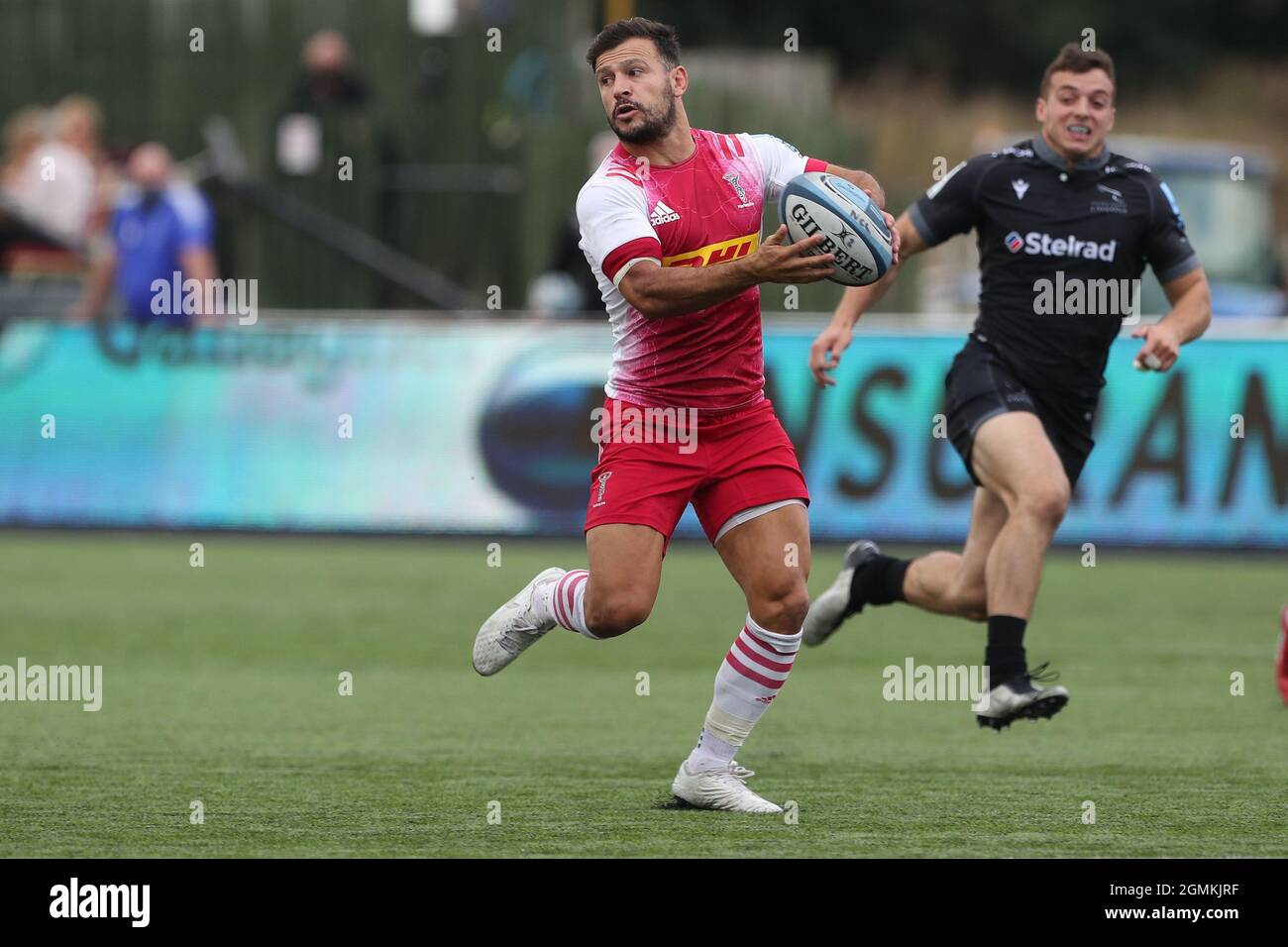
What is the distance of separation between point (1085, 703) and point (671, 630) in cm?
321

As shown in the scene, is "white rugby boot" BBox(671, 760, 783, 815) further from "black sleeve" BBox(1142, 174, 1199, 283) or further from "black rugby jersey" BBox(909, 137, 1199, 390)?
"black sleeve" BBox(1142, 174, 1199, 283)

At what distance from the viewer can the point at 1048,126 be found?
9094mm

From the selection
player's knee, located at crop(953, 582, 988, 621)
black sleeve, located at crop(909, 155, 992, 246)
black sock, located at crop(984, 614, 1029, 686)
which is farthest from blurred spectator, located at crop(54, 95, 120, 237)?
black sock, located at crop(984, 614, 1029, 686)

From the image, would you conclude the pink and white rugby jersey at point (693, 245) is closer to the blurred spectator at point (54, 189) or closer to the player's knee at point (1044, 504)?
the player's knee at point (1044, 504)

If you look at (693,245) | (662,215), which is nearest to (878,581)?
(693,245)

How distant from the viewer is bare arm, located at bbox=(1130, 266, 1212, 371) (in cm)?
848


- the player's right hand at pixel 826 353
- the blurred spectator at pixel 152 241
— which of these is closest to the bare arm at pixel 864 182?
the player's right hand at pixel 826 353

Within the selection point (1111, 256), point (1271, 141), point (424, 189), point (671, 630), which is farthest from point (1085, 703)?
point (1271, 141)

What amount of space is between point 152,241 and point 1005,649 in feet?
37.4

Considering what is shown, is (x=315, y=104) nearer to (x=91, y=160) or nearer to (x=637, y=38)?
(x=91, y=160)

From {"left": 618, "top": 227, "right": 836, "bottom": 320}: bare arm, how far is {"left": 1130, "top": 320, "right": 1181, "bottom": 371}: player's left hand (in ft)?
6.58

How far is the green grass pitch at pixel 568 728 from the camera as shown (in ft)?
22.8
